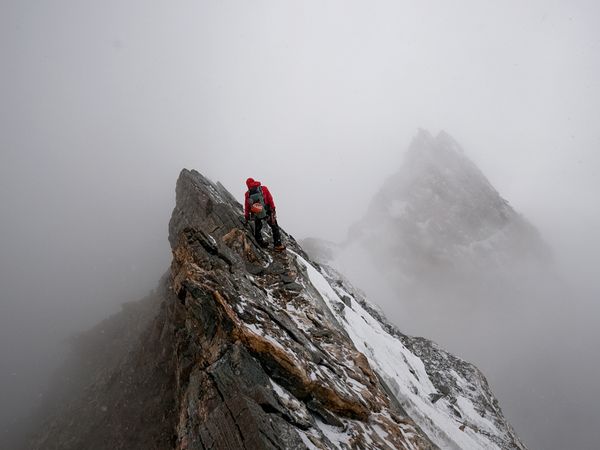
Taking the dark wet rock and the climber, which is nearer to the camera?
the climber

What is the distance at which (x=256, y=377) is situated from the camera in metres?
8.24

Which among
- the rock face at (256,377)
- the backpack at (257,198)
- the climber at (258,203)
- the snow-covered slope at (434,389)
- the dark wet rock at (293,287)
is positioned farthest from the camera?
the snow-covered slope at (434,389)

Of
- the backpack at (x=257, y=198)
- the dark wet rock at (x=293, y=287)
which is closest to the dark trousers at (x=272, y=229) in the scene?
the backpack at (x=257, y=198)

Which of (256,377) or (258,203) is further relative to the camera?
(258,203)

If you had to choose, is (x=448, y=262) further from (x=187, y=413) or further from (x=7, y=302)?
(x=7, y=302)

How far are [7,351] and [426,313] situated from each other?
110019mm

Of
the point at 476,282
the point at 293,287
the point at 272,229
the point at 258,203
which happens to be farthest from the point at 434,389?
the point at 476,282

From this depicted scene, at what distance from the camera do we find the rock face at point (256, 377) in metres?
7.92

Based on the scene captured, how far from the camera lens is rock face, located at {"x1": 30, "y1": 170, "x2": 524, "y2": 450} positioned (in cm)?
792

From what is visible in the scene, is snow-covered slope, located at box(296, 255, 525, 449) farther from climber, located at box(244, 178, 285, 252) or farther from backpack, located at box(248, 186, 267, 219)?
backpack, located at box(248, 186, 267, 219)

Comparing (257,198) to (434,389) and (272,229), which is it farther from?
(434,389)

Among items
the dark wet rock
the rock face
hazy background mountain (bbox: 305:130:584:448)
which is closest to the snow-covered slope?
the rock face

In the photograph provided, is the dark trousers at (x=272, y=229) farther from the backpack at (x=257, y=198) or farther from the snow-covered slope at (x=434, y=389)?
the snow-covered slope at (x=434, y=389)

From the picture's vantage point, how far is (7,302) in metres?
109
